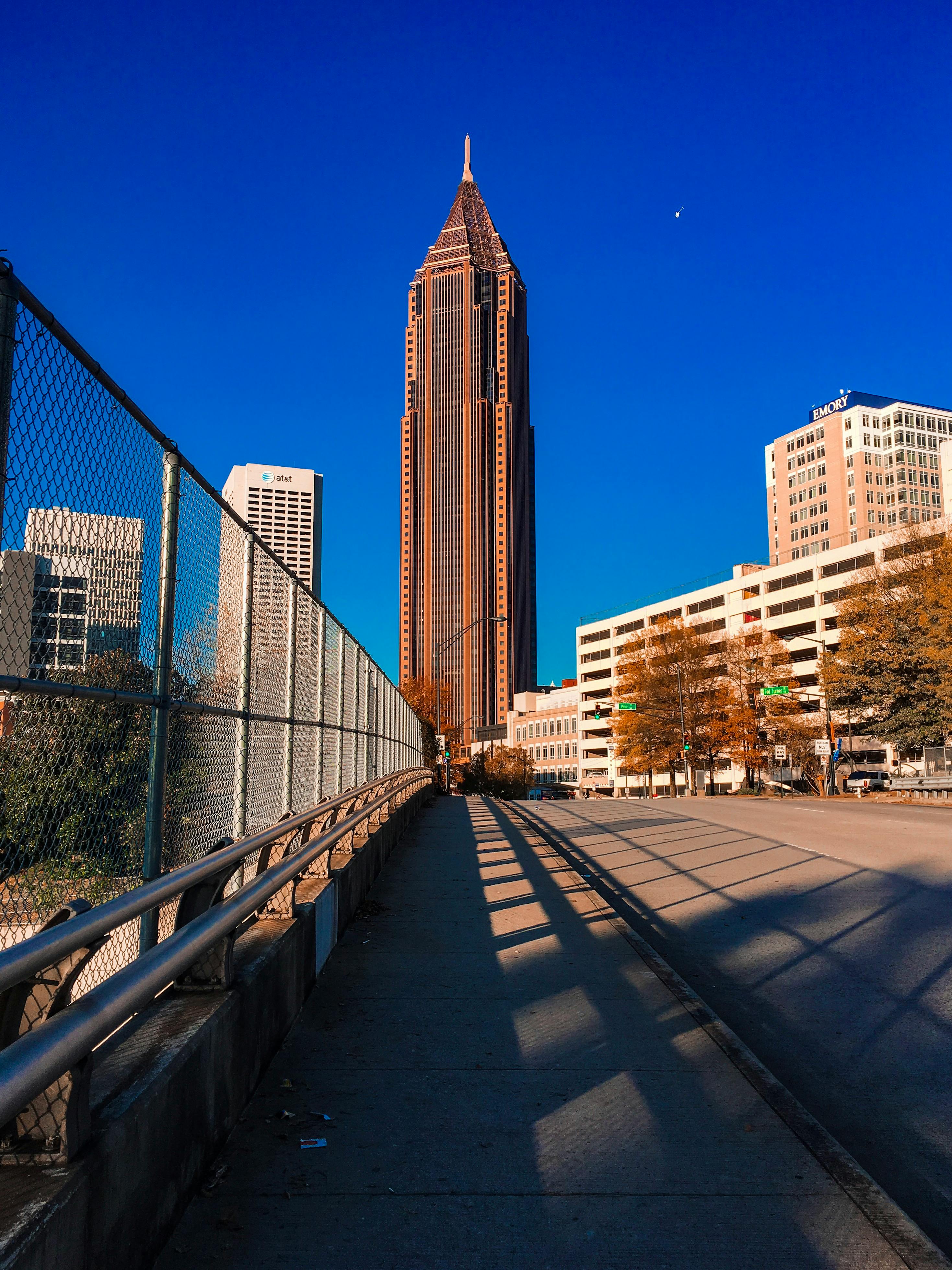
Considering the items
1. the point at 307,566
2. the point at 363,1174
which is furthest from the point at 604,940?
the point at 307,566

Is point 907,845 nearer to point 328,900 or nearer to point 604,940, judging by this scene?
point 604,940

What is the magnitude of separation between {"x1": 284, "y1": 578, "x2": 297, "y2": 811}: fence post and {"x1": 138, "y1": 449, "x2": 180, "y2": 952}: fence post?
3524mm

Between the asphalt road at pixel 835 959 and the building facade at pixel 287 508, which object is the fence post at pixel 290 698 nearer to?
the asphalt road at pixel 835 959

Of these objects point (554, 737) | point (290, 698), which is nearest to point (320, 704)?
point (290, 698)

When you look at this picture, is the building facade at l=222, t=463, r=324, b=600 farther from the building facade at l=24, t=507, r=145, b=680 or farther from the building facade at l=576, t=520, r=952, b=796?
the building facade at l=24, t=507, r=145, b=680

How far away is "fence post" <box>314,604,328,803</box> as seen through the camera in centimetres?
1015

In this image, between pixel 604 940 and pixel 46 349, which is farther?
pixel 604 940

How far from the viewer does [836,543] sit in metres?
138

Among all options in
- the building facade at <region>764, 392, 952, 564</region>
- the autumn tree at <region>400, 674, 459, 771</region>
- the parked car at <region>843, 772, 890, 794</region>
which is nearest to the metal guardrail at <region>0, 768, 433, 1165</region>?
the autumn tree at <region>400, 674, 459, 771</region>

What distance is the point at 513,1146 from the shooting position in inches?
171

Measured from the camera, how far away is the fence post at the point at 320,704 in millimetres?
10148

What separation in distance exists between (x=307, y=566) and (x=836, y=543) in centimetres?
7904

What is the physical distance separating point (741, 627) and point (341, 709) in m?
93.7

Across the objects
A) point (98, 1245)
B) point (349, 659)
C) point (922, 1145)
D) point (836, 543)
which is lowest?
point (922, 1145)
